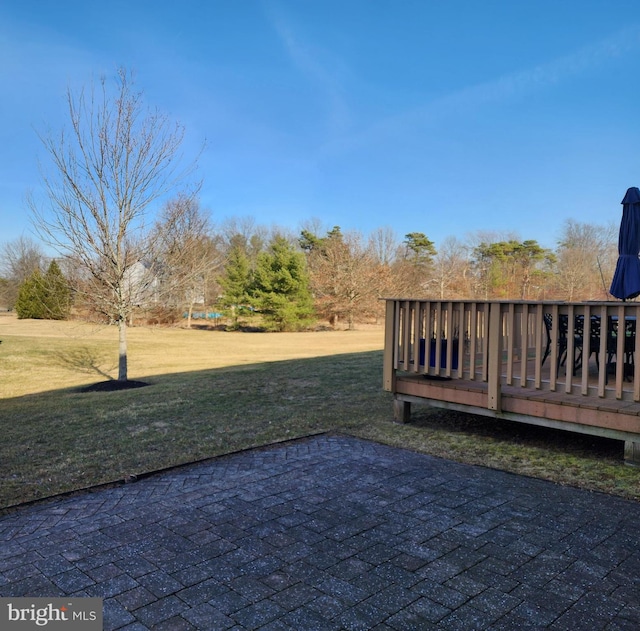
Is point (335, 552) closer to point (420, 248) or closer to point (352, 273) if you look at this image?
point (352, 273)

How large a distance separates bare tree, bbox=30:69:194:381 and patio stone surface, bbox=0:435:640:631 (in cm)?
641

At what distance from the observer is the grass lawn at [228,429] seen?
374cm

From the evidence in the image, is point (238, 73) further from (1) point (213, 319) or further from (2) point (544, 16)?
(1) point (213, 319)

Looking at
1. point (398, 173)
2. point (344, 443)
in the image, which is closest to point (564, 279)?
point (398, 173)

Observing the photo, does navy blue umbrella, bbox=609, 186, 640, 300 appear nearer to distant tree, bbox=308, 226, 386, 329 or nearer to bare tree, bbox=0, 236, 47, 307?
distant tree, bbox=308, 226, 386, 329

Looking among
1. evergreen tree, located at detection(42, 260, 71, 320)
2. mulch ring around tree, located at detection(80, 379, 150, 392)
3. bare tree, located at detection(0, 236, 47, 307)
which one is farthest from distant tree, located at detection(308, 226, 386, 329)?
bare tree, located at detection(0, 236, 47, 307)

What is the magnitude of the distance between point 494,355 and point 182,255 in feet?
23.5

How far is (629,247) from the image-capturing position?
507cm

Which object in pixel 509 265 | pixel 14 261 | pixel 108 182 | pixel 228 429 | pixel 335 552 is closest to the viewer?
pixel 335 552

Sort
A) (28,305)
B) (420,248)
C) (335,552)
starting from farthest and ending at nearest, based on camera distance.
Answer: (420,248) < (28,305) < (335,552)

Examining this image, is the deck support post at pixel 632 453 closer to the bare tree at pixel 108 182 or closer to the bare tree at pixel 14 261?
the bare tree at pixel 108 182

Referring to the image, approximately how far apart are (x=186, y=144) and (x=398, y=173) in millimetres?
21231

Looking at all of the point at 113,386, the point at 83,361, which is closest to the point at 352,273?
the point at 83,361

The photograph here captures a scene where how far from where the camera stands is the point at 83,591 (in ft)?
6.69
